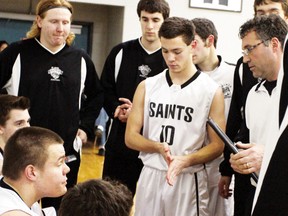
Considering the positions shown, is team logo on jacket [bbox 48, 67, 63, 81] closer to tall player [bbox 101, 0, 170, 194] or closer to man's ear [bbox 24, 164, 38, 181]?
tall player [bbox 101, 0, 170, 194]

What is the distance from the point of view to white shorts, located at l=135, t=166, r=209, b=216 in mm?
2770

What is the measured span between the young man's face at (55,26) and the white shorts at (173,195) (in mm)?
1013

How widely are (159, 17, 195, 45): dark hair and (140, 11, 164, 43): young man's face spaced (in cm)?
48

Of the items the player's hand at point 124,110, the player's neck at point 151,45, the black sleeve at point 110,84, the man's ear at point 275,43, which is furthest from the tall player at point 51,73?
the man's ear at point 275,43

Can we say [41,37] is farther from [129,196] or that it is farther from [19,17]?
[19,17]

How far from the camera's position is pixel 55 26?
10.4ft

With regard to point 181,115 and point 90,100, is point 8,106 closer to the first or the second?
point 90,100

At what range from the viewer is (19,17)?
28.7 ft

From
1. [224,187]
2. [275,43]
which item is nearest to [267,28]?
[275,43]

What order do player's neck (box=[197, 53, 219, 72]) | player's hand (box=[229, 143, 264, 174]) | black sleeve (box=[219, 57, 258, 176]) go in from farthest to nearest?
1. player's neck (box=[197, 53, 219, 72])
2. black sleeve (box=[219, 57, 258, 176])
3. player's hand (box=[229, 143, 264, 174])

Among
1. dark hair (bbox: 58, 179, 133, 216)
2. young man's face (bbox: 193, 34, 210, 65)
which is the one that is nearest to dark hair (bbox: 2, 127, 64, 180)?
dark hair (bbox: 58, 179, 133, 216)

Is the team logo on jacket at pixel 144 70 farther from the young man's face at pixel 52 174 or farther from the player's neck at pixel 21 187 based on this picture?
the player's neck at pixel 21 187

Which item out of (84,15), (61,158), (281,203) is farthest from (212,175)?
(84,15)

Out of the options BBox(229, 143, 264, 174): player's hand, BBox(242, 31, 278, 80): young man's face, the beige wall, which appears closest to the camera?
BBox(229, 143, 264, 174): player's hand
